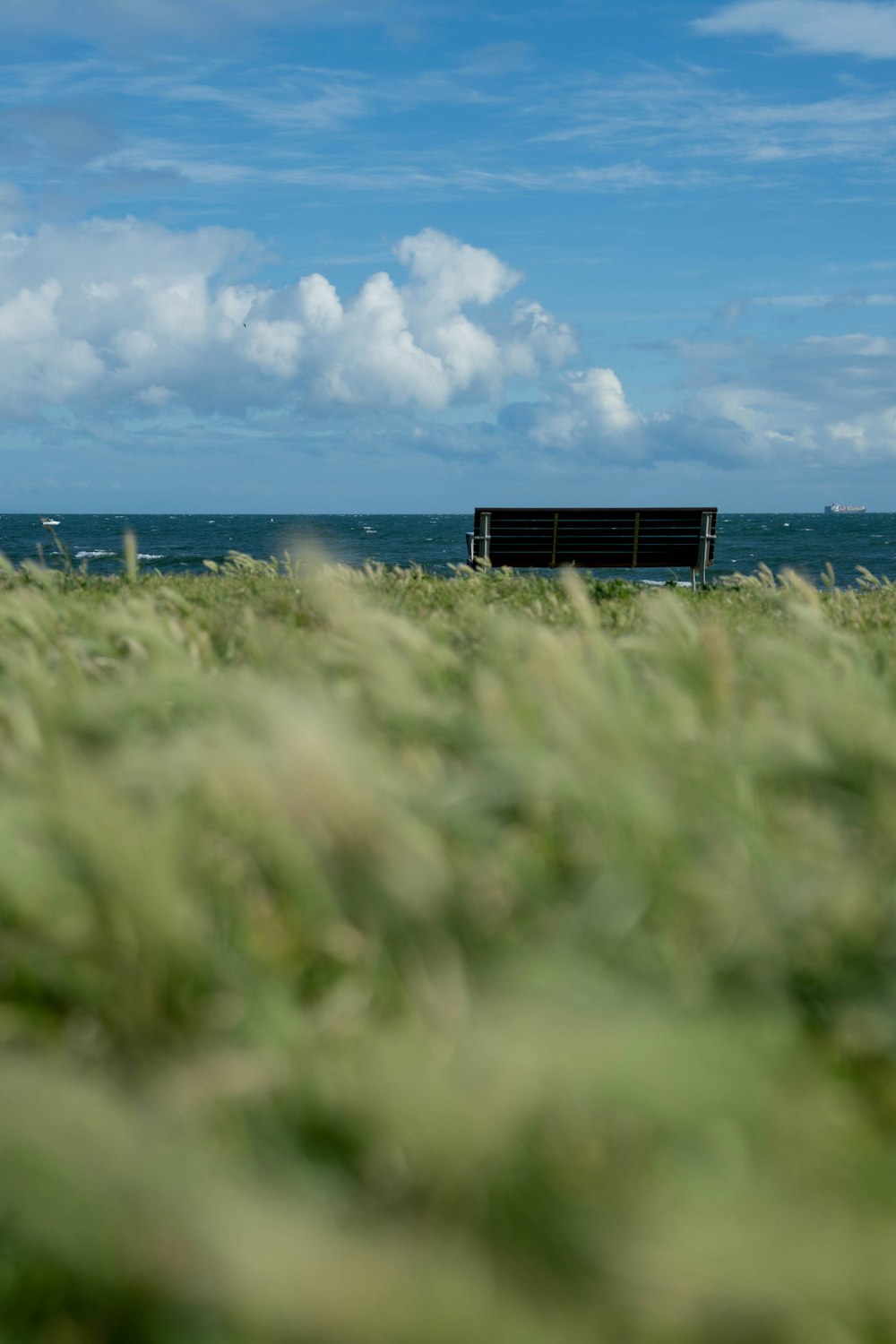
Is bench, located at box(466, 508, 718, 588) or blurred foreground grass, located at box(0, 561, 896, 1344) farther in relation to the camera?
bench, located at box(466, 508, 718, 588)

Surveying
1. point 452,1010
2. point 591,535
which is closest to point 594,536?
point 591,535

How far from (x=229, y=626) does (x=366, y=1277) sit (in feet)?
8.89

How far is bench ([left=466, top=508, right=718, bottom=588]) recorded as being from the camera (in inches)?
546

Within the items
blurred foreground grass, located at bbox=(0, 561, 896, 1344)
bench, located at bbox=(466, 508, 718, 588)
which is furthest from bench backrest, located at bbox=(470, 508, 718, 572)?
blurred foreground grass, located at bbox=(0, 561, 896, 1344)

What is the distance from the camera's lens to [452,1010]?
0.95 m

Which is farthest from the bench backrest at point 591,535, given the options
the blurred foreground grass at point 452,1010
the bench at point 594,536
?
the blurred foreground grass at point 452,1010

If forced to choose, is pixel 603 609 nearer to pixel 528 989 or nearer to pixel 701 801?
pixel 701 801

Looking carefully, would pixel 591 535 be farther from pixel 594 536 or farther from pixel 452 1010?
pixel 452 1010

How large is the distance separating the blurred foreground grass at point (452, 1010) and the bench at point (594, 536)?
39.7ft

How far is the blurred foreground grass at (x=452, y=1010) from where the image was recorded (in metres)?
0.67

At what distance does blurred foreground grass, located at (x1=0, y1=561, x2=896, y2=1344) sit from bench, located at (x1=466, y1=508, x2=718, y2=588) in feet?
39.7

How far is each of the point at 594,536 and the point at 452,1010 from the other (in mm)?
13296

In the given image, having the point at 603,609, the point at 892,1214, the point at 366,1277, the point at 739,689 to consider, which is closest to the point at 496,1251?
the point at 366,1277

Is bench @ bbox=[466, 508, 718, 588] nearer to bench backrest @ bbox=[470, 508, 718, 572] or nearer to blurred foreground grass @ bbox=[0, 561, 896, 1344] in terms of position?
bench backrest @ bbox=[470, 508, 718, 572]
